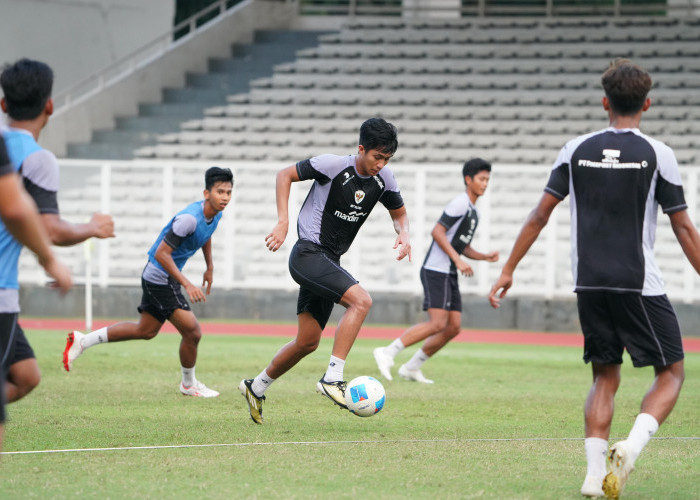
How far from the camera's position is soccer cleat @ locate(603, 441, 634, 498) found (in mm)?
5191

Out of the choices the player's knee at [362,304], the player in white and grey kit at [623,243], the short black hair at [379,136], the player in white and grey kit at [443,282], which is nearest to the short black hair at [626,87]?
the player in white and grey kit at [623,243]

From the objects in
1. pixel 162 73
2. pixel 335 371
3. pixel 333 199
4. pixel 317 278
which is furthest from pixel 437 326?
pixel 162 73

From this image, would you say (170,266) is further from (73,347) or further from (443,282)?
(443,282)

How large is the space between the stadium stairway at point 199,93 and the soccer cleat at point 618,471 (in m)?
20.8

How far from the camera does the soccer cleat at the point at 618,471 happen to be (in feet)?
17.0

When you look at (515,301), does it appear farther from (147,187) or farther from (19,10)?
(19,10)

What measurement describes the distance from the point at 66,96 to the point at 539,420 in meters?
20.0

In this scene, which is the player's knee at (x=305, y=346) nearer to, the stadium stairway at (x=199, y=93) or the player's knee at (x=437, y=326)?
the player's knee at (x=437, y=326)

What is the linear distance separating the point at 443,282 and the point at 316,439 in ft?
13.8

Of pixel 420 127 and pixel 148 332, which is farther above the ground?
pixel 420 127

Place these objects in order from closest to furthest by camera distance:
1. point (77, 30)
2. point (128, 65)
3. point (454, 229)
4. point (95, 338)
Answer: point (95, 338), point (454, 229), point (77, 30), point (128, 65)

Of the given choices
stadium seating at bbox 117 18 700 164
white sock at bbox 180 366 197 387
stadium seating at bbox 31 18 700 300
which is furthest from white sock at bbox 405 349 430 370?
stadium seating at bbox 117 18 700 164

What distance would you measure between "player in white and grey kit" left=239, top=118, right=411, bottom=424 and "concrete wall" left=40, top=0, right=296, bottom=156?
57.5 feet

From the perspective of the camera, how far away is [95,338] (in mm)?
10039
